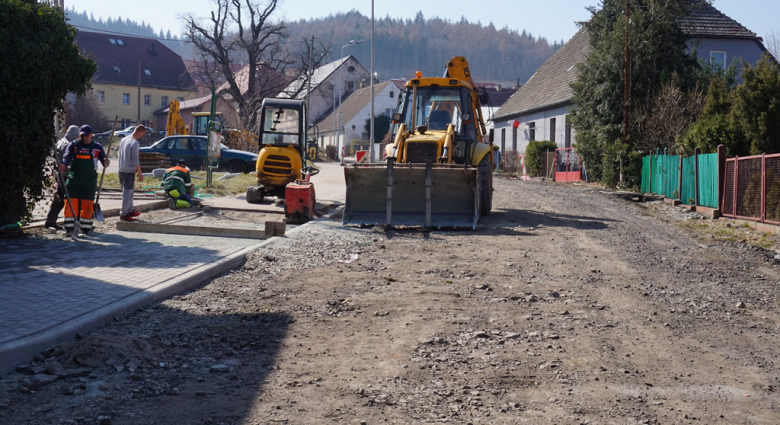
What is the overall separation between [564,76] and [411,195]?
2972 centimetres

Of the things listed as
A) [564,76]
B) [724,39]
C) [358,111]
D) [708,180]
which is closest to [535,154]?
[564,76]

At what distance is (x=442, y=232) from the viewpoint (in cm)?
1310

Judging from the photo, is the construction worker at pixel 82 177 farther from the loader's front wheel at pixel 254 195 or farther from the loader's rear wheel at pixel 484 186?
the loader's rear wheel at pixel 484 186

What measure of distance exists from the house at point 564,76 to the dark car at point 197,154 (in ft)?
49.5

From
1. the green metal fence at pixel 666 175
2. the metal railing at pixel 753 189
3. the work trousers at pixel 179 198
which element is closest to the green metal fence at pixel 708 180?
the metal railing at pixel 753 189

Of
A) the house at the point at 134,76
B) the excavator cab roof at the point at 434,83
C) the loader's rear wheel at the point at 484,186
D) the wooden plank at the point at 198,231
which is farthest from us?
the house at the point at 134,76

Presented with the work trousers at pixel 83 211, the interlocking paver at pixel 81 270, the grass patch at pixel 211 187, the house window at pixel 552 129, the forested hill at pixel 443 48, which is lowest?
the interlocking paver at pixel 81 270

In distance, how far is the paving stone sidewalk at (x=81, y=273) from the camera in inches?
221

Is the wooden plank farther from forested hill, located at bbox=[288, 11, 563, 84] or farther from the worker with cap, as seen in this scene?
forested hill, located at bbox=[288, 11, 563, 84]

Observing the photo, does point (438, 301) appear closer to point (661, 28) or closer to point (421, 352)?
point (421, 352)

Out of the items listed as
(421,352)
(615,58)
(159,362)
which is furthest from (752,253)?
(615,58)

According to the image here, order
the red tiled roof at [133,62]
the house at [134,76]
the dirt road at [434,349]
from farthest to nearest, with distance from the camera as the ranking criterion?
the red tiled roof at [133,62]
the house at [134,76]
the dirt road at [434,349]

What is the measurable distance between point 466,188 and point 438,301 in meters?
6.69

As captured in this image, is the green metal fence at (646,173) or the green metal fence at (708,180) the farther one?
the green metal fence at (646,173)
